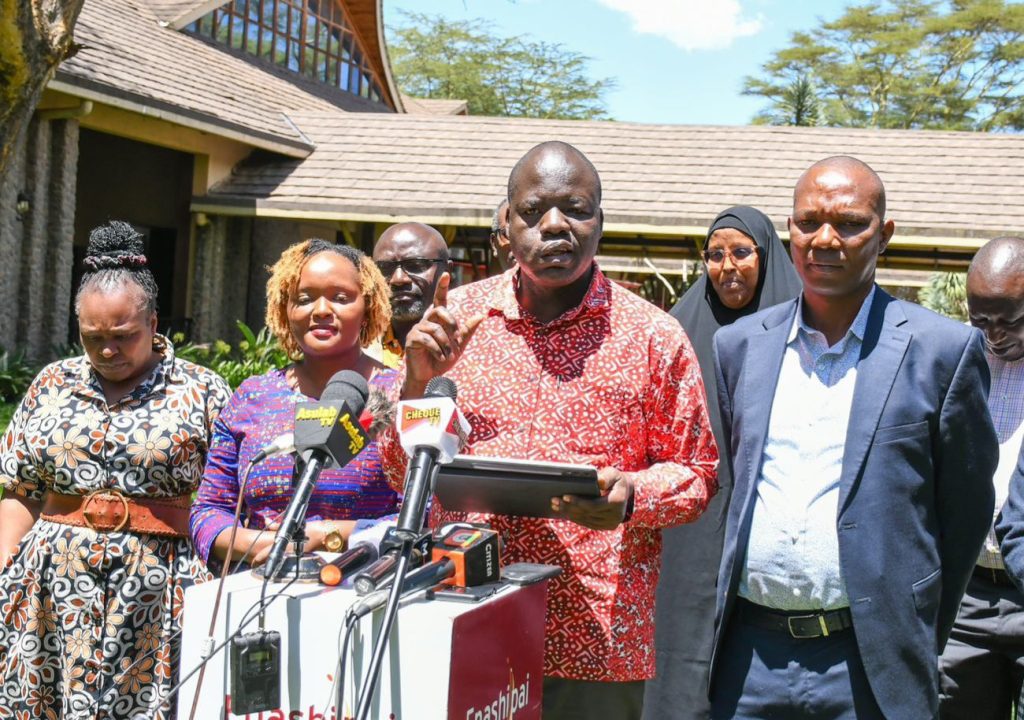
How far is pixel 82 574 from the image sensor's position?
3.64m

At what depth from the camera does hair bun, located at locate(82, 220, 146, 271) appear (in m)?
3.81

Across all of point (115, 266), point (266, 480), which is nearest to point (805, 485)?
point (266, 480)

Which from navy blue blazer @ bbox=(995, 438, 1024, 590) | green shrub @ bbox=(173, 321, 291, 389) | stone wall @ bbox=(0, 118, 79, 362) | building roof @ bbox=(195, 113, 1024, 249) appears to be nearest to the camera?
navy blue blazer @ bbox=(995, 438, 1024, 590)

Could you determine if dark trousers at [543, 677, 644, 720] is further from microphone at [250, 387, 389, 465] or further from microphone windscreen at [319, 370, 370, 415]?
microphone windscreen at [319, 370, 370, 415]

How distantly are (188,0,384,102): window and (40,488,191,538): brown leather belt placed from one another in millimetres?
17271

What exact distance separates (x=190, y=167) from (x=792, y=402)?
14.7m

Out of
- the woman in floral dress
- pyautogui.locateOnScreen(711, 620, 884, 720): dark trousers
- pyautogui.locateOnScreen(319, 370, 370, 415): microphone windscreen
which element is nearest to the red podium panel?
pyautogui.locateOnScreen(319, 370, 370, 415): microphone windscreen

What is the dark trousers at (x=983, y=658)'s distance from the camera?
3912 millimetres

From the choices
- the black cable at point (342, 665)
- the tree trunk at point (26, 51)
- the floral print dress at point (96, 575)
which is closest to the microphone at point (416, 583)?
the black cable at point (342, 665)

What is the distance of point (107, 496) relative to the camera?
3662 mm

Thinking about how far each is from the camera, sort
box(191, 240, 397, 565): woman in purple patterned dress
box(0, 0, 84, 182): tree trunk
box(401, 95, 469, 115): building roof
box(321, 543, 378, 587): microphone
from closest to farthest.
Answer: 1. box(321, 543, 378, 587): microphone
2. box(191, 240, 397, 565): woman in purple patterned dress
3. box(0, 0, 84, 182): tree trunk
4. box(401, 95, 469, 115): building roof

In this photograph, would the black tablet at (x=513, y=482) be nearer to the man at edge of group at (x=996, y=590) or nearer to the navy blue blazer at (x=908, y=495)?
the navy blue blazer at (x=908, y=495)

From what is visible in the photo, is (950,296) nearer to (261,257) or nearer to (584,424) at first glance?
(584,424)

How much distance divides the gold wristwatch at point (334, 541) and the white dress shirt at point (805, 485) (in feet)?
3.57
